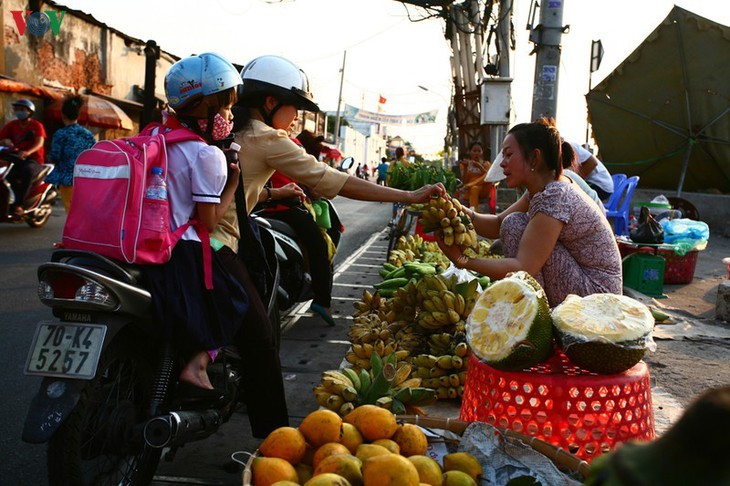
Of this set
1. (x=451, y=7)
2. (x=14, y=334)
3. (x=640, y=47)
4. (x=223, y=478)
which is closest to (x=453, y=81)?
(x=451, y=7)

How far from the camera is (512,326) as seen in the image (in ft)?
7.77

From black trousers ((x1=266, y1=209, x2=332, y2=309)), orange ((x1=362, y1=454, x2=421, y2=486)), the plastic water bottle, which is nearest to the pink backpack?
the plastic water bottle

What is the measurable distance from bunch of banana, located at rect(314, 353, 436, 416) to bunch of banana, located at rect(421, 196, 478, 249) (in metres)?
0.69

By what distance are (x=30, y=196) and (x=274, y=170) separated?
8.26 metres

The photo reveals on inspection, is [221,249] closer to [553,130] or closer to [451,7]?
[553,130]

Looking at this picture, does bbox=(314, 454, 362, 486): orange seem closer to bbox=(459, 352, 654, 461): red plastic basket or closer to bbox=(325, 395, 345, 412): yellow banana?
bbox=(459, 352, 654, 461): red plastic basket

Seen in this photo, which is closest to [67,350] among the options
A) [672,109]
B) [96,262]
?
[96,262]

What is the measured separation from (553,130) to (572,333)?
1269mm

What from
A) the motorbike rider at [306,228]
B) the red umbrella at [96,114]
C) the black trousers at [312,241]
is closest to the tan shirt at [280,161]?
the motorbike rider at [306,228]

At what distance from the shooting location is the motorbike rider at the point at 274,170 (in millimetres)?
2980

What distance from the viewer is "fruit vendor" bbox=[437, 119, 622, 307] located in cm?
303

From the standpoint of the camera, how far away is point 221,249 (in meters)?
2.83

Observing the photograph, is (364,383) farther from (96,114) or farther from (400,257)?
(96,114)

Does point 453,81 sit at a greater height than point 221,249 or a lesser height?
greater
